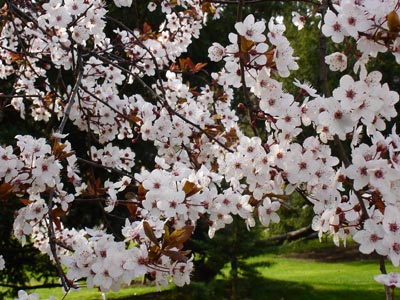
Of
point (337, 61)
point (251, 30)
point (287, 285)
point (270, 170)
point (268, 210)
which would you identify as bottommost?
point (287, 285)

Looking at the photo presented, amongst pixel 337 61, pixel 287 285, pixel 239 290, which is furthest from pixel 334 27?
pixel 287 285

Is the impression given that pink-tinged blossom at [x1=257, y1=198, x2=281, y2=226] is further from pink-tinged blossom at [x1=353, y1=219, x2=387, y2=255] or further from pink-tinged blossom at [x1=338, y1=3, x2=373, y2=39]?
pink-tinged blossom at [x1=338, y1=3, x2=373, y2=39]

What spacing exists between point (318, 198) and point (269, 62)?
1.58 ft

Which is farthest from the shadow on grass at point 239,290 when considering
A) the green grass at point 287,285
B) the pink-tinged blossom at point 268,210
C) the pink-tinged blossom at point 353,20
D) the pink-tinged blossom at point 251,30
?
the pink-tinged blossom at point 353,20

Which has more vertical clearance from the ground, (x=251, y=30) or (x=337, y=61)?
(x=251, y=30)

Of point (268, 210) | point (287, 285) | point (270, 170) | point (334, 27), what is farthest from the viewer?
point (287, 285)

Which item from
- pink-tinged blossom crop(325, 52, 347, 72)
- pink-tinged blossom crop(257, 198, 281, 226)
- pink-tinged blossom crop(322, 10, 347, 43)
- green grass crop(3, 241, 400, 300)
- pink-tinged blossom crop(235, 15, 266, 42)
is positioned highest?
pink-tinged blossom crop(235, 15, 266, 42)

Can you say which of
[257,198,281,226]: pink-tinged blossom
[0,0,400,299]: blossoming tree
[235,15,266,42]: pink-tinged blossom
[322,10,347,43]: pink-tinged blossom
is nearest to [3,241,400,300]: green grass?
[257,198,281,226]: pink-tinged blossom

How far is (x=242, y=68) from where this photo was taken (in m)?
1.59

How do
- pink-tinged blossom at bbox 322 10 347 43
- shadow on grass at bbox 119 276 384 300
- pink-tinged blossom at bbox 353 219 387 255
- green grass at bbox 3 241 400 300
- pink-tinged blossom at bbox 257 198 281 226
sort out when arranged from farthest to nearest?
1. green grass at bbox 3 241 400 300
2. shadow on grass at bbox 119 276 384 300
3. pink-tinged blossom at bbox 257 198 281 226
4. pink-tinged blossom at bbox 322 10 347 43
5. pink-tinged blossom at bbox 353 219 387 255

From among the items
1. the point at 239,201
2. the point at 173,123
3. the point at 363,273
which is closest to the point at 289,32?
the point at 363,273

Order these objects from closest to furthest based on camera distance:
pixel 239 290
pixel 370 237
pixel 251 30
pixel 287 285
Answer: pixel 370 237, pixel 251 30, pixel 239 290, pixel 287 285

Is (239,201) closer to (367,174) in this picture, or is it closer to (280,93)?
(280,93)

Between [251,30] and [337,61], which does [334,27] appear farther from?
[251,30]
